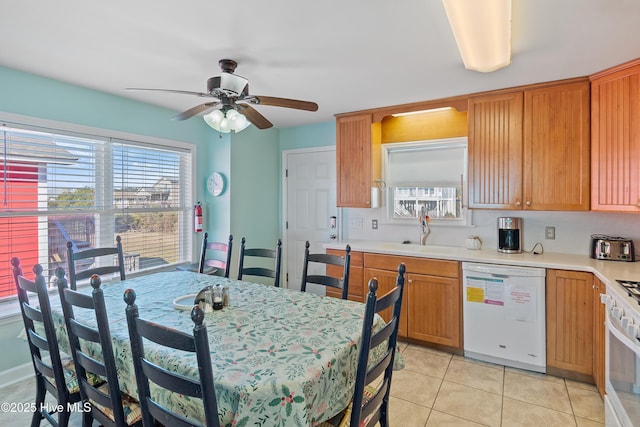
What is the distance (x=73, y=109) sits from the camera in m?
2.91

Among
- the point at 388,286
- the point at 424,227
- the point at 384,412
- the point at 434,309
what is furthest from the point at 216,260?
the point at 424,227

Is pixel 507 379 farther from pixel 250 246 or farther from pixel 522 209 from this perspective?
pixel 250 246

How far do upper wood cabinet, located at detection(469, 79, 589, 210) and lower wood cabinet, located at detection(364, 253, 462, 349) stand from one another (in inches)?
29.3

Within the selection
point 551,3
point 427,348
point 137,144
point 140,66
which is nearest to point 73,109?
point 137,144

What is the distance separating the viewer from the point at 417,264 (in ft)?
10.4

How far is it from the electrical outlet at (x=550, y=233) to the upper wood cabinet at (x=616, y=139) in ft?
1.48

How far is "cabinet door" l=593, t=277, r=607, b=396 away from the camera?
2287 mm

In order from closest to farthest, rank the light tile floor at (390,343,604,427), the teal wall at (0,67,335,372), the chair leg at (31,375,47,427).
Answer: the chair leg at (31,375,47,427) → the light tile floor at (390,343,604,427) → the teal wall at (0,67,335,372)

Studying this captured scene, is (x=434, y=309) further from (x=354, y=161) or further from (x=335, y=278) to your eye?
(x=354, y=161)

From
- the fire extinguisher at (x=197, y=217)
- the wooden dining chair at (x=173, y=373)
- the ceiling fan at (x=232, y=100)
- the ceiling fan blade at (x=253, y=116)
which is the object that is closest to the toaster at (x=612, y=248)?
the ceiling fan at (x=232, y=100)

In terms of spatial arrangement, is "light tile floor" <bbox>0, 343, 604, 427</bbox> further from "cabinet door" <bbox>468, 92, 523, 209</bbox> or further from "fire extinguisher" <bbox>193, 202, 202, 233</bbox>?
"fire extinguisher" <bbox>193, 202, 202, 233</bbox>

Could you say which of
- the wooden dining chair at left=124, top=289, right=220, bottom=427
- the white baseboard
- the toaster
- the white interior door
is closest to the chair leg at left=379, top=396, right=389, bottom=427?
the wooden dining chair at left=124, top=289, right=220, bottom=427

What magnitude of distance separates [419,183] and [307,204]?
1.54 m

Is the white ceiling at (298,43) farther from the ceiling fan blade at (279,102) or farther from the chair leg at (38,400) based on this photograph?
the chair leg at (38,400)
